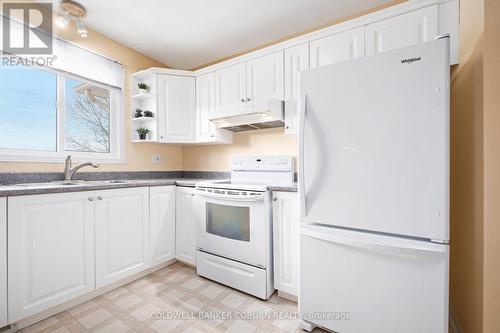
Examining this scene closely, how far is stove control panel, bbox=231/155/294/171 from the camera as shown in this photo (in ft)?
7.17

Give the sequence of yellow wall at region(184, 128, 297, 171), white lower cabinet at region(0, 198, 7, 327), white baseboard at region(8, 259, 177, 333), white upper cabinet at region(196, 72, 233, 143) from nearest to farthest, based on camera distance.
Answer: white lower cabinet at region(0, 198, 7, 327), white baseboard at region(8, 259, 177, 333), yellow wall at region(184, 128, 297, 171), white upper cabinet at region(196, 72, 233, 143)

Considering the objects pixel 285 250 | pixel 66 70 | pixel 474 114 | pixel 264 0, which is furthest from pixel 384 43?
pixel 66 70

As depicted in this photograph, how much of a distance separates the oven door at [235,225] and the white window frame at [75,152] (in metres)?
1.16

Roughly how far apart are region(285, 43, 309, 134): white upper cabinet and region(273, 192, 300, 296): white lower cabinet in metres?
0.66

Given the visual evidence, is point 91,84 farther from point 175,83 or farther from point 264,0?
point 264,0

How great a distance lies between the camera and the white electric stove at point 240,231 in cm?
176

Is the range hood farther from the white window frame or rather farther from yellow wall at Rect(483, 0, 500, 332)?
yellow wall at Rect(483, 0, 500, 332)

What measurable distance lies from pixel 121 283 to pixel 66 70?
6.66 feet

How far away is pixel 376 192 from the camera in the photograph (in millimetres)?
1169

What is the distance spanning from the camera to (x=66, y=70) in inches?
82.0

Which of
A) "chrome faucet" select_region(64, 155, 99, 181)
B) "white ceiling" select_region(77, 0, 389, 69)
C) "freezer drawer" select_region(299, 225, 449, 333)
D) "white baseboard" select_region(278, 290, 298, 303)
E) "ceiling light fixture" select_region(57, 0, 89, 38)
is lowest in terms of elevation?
"white baseboard" select_region(278, 290, 298, 303)

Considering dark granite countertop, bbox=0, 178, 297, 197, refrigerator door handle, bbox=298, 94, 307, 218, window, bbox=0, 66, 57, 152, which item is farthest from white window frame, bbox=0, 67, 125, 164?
refrigerator door handle, bbox=298, 94, 307, 218

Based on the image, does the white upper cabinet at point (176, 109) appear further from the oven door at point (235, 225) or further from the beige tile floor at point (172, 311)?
the beige tile floor at point (172, 311)

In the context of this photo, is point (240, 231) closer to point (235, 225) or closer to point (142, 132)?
point (235, 225)
